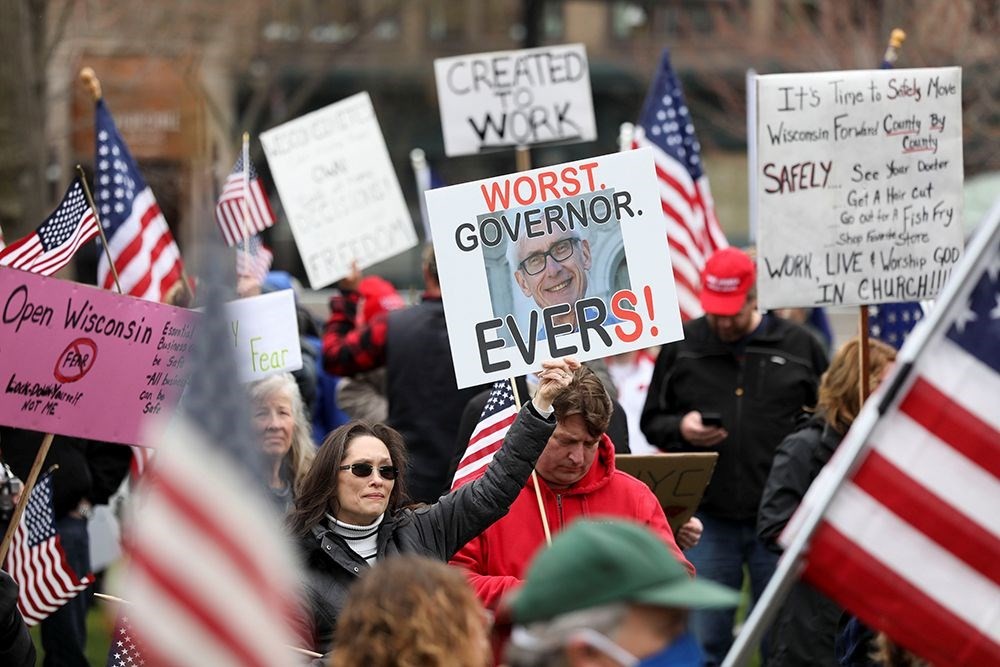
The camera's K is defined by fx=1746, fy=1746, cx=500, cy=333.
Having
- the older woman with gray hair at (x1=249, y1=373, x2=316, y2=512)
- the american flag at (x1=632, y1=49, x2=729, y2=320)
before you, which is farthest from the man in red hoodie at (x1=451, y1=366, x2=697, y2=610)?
the american flag at (x1=632, y1=49, x2=729, y2=320)

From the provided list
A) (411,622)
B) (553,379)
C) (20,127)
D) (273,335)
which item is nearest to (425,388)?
(273,335)

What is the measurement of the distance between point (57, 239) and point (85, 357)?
0.92 metres

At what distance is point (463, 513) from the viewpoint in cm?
537

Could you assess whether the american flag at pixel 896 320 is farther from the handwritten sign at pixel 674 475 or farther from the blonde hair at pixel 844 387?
the handwritten sign at pixel 674 475

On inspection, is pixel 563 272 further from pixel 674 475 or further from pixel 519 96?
pixel 519 96

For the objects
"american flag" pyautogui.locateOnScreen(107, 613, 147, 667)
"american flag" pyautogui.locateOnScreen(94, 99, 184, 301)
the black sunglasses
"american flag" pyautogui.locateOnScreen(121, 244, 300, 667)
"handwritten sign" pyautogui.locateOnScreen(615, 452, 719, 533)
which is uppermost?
"american flag" pyautogui.locateOnScreen(121, 244, 300, 667)

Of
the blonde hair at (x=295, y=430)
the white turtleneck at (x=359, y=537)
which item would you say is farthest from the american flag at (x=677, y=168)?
the white turtleneck at (x=359, y=537)

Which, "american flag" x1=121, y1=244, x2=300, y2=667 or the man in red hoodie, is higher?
"american flag" x1=121, y1=244, x2=300, y2=667

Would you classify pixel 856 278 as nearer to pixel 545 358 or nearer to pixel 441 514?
pixel 545 358

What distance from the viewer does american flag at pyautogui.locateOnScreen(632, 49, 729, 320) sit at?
10.4 m

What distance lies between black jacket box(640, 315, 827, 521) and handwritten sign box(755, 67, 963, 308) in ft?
3.30

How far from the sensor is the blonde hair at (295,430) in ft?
22.4

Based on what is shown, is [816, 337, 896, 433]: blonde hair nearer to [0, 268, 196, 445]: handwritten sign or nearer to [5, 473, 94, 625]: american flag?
[0, 268, 196, 445]: handwritten sign

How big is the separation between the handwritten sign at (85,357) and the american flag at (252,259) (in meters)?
2.50
